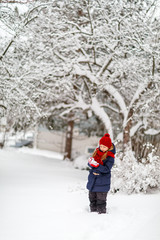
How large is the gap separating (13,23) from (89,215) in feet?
17.3

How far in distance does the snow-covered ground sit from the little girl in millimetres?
277

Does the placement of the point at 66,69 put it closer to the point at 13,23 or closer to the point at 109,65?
the point at 109,65

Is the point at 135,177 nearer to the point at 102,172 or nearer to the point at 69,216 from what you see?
the point at 102,172

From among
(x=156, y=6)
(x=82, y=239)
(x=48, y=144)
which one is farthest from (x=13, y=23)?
(x=48, y=144)

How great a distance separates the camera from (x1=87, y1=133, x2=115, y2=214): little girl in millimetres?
4562

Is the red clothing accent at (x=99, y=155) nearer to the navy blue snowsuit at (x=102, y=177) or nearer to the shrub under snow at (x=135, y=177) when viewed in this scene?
the navy blue snowsuit at (x=102, y=177)

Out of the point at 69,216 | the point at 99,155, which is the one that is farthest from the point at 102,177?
the point at 69,216

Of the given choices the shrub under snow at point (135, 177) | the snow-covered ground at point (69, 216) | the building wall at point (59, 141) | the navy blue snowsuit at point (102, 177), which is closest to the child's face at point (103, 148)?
the navy blue snowsuit at point (102, 177)

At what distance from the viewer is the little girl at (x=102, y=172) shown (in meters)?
4.56

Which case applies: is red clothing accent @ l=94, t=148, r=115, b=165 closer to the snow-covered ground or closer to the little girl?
the little girl

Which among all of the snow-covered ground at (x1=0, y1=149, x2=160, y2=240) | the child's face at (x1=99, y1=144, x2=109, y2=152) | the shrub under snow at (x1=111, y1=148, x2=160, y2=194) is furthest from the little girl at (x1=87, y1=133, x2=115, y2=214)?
the shrub under snow at (x1=111, y1=148, x2=160, y2=194)

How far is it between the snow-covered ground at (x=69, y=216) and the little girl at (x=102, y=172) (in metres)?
0.28

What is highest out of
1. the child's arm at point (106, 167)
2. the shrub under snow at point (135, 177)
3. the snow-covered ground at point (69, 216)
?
the child's arm at point (106, 167)

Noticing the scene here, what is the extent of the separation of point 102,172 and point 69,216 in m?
0.94
